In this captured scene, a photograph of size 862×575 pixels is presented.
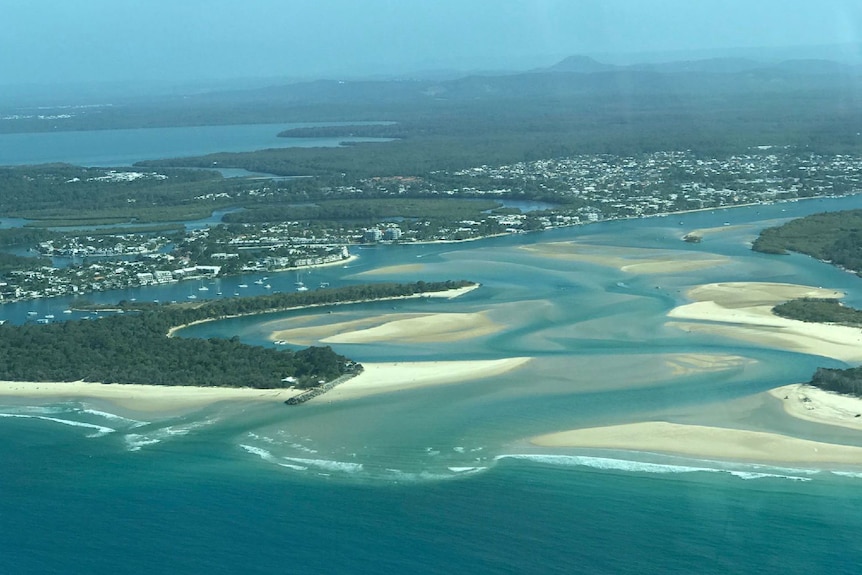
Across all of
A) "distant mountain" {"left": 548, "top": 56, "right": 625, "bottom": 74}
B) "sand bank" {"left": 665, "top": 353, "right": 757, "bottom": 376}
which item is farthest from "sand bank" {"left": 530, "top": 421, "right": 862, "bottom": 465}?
"distant mountain" {"left": 548, "top": 56, "right": 625, "bottom": 74}

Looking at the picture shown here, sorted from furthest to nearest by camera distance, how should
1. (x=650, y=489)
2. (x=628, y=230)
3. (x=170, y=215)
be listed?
(x=170, y=215) → (x=628, y=230) → (x=650, y=489)

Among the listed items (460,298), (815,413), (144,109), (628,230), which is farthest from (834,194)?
(144,109)

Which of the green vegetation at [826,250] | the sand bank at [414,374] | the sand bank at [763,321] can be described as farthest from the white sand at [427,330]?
the green vegetation at [826,250]

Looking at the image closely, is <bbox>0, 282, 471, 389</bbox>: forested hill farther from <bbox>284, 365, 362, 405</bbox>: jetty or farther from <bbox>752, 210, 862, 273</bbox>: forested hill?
<bbox>752, 210, 862, 273</bbox>: forested hill

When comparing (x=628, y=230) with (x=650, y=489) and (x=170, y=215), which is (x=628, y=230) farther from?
(x=650, y=489)

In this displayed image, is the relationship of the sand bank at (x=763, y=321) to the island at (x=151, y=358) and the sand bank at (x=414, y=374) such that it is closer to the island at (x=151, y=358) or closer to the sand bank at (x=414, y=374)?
the sand bank at (x=414, y=374)

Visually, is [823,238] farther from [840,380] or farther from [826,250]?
[840,380]

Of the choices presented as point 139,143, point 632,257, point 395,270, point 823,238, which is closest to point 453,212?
point 632,257

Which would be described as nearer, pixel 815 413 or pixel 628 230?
pixel 815 413
